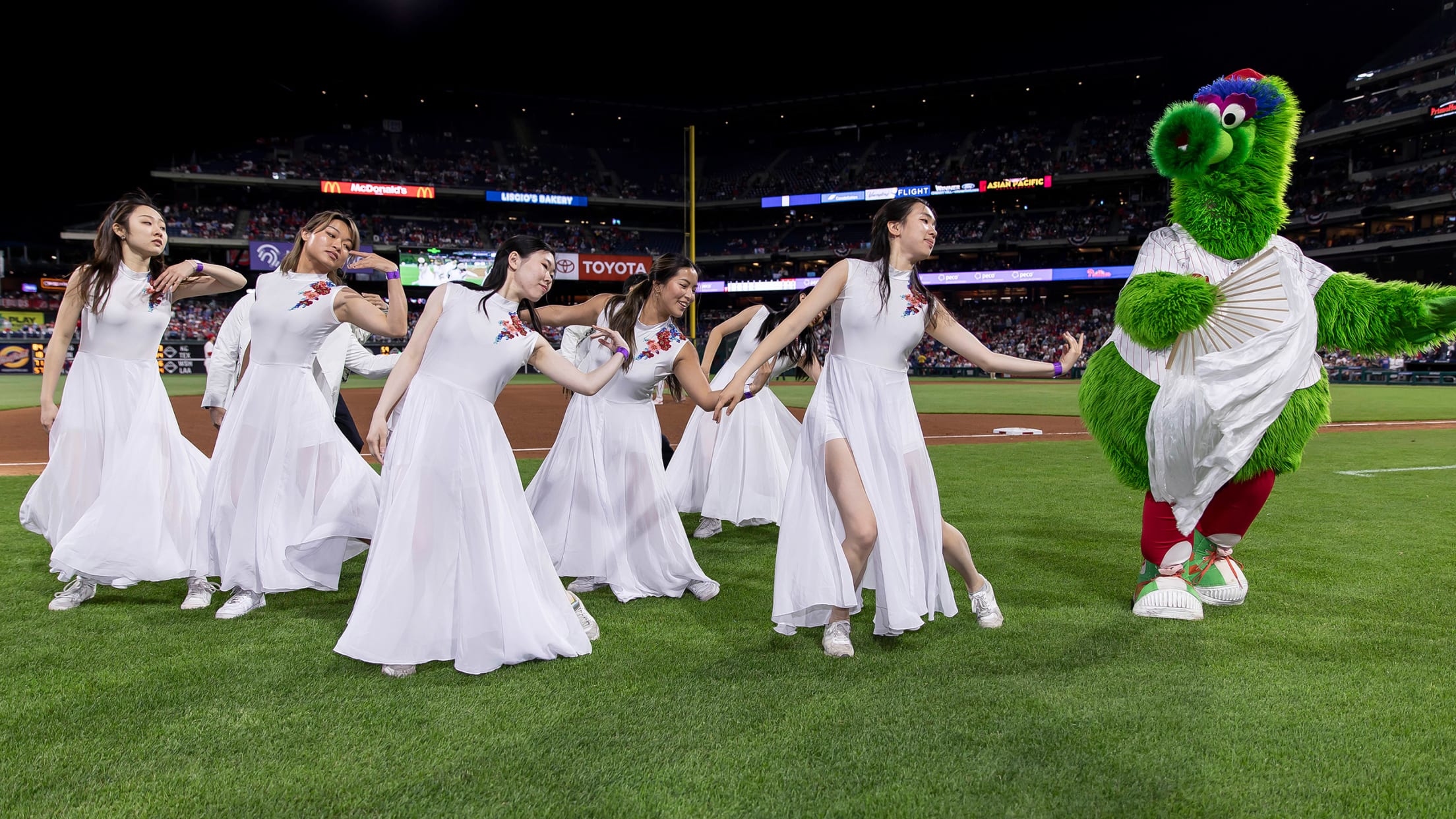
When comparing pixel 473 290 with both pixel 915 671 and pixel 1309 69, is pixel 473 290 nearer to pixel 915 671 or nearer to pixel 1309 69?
pixel 915 671

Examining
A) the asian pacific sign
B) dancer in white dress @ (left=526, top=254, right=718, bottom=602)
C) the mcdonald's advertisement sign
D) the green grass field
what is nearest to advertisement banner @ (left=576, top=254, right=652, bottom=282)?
the asian pacific sign

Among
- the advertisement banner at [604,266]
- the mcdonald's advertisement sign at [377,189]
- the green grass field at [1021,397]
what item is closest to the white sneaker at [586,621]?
the green grass field at [1021,397]

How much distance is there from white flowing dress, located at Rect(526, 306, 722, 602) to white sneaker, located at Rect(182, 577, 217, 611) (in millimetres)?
1786

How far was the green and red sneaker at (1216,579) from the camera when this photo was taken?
14.9 feet

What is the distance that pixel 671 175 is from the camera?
5800 cm

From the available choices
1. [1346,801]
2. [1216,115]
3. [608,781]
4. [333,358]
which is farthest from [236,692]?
[1216,115]

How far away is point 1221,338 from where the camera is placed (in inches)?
166

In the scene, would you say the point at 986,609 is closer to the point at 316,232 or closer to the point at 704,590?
the point at 704,590

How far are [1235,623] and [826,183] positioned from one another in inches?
2098

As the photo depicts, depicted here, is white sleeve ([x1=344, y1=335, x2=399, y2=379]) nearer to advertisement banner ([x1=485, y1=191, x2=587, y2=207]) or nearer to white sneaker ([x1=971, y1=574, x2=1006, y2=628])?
white sneaker ([x1=971, y1=574, x2=1006, y2=628])

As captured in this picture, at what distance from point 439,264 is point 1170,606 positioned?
46282mm

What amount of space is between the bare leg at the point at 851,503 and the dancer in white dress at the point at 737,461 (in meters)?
2.70

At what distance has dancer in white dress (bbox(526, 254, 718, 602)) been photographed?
16.1 feet

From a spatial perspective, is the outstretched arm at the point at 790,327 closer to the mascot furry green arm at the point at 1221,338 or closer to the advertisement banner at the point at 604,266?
the mascot furry green arm at the point at 1221,338
